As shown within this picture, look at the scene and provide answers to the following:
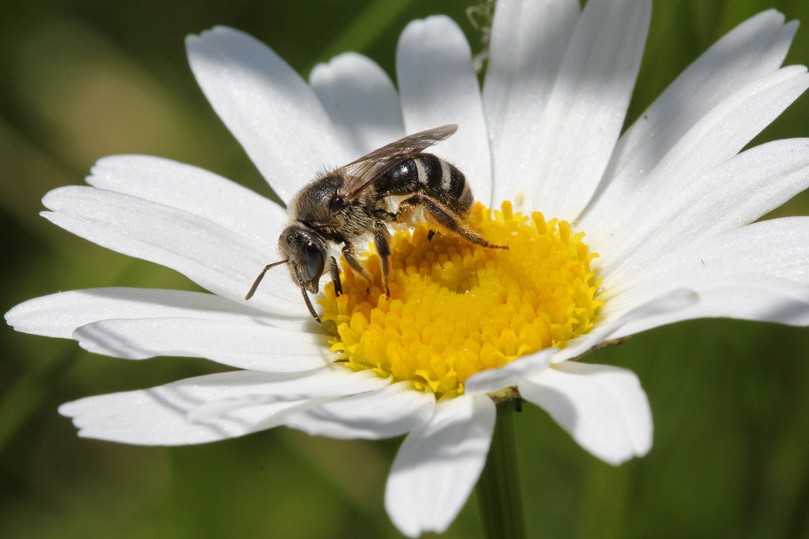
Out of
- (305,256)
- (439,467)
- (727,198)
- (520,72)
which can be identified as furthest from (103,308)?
(727,198)

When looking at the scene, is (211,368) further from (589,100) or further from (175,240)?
(589,100)

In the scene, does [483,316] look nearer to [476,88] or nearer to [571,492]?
[476,88]

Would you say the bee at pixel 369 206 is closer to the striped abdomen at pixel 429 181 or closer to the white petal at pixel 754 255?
the striped abdomen at pixel 429 181

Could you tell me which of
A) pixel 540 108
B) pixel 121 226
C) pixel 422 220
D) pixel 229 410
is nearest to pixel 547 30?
pixel 540 108

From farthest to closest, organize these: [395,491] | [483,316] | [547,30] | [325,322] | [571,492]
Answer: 1. [571,492]
2. [547,30]
3. [325,322]
4. [483,316]
5. [395,491]

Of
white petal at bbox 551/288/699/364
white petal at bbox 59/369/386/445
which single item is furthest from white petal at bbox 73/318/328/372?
white petal at bbox 551/288/699/364

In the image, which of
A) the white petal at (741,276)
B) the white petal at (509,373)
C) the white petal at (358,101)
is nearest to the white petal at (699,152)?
the white petal at (741,276)
